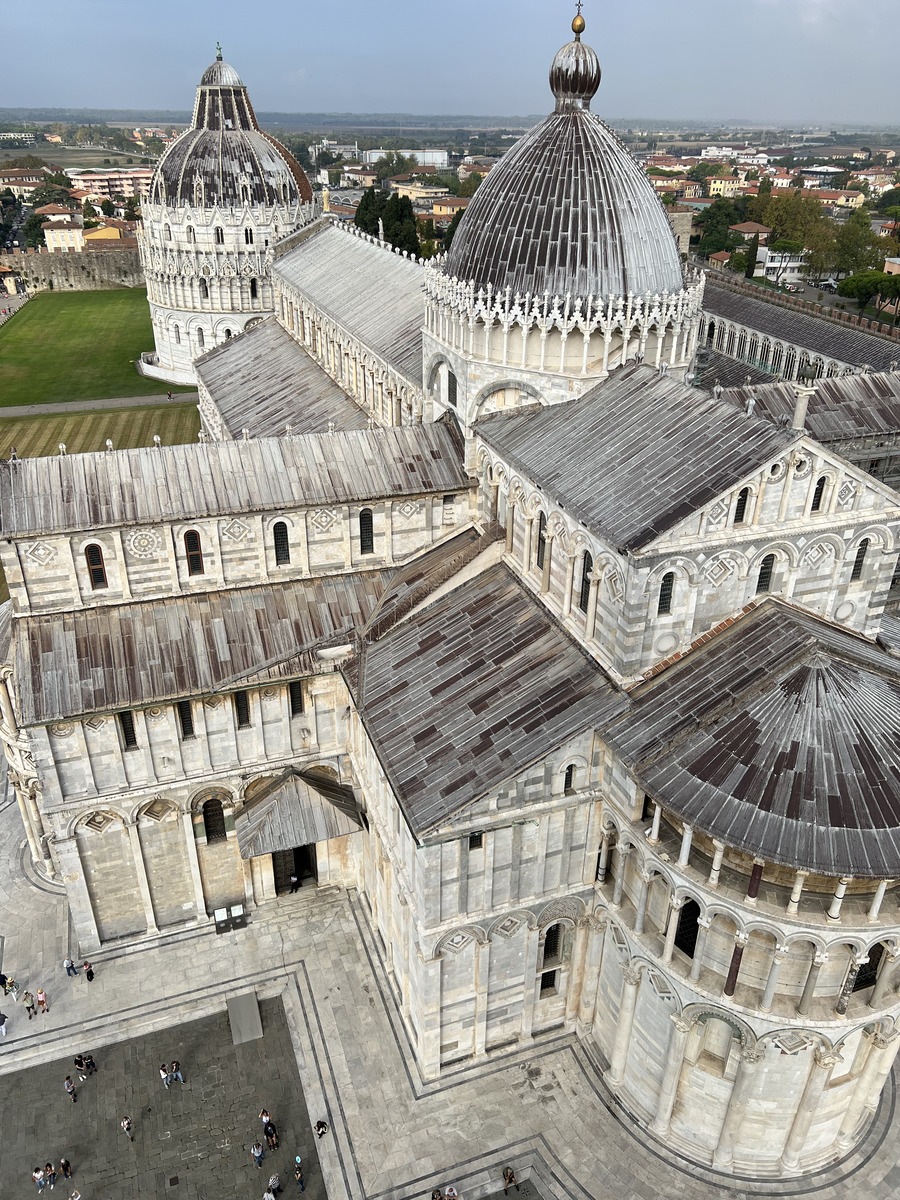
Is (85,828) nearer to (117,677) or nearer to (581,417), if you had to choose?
(117,677)

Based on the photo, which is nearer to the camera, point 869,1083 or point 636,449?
point 869,1083

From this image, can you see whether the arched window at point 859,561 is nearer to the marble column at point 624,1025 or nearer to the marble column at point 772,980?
the marble column at point 772,980

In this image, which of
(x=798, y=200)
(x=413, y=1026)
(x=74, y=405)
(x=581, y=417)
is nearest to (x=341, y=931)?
(x=413, y=1026)

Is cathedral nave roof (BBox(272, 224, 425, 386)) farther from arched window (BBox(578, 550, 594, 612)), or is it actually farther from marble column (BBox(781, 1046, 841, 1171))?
marble column (BBox(781, 1046, 841, 1171))

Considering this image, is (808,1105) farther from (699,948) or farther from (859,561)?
(859,561)

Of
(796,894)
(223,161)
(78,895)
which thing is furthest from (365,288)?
(223,161)
